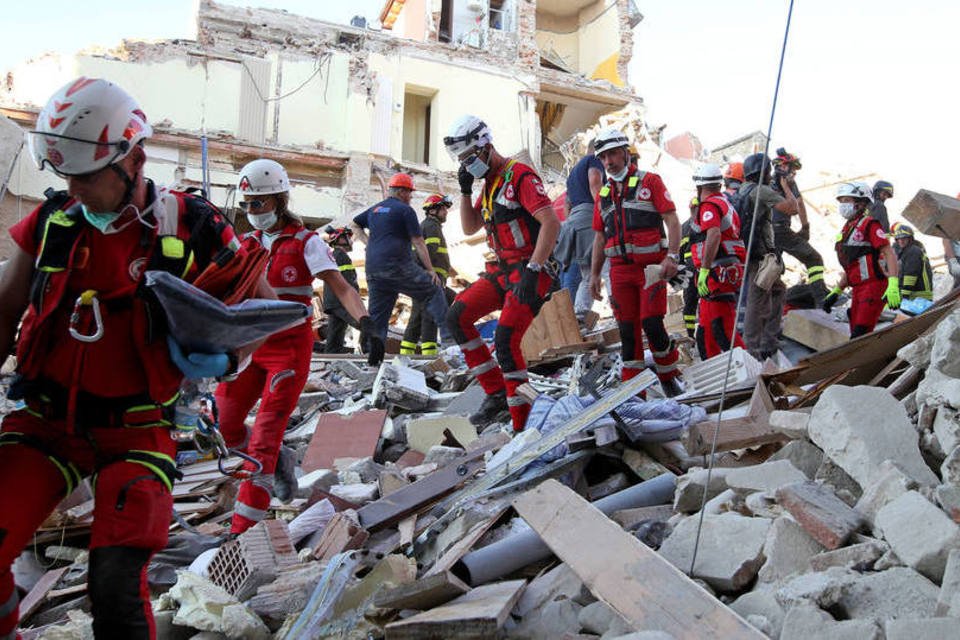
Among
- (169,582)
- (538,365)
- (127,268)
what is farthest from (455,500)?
(538,365)

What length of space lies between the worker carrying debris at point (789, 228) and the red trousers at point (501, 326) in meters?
3.62

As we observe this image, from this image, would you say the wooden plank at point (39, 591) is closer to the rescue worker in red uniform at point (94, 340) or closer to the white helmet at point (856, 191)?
the rescue worker in red uniform at point (94, 340)

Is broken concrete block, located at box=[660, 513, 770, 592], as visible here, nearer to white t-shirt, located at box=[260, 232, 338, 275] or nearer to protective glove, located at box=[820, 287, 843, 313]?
white t-shirt, located at box=[260, 232, 338, 275]

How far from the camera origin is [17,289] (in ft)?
8.61

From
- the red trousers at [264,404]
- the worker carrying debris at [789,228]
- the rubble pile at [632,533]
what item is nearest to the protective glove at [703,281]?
the worker carrying debris at [789,228]

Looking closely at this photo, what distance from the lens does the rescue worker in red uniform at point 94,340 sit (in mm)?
2430

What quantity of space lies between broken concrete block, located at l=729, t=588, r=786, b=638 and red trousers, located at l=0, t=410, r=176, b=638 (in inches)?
72.5

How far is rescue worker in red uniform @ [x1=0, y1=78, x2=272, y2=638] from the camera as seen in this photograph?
2430 mm

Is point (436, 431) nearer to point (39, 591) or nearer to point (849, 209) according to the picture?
point (39, 591)

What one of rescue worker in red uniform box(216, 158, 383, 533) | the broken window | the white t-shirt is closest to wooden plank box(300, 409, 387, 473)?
rescue worker in red uniform box(216, 158, 383, 533)

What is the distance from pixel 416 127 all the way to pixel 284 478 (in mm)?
22719

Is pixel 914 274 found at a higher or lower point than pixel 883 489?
higher

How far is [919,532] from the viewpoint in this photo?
2.78 m

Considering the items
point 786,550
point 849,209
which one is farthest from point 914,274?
point 786,550
